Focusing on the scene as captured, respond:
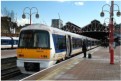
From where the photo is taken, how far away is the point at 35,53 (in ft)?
69.1

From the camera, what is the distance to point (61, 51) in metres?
25.3

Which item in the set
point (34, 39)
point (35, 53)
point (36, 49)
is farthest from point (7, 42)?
point (35, 53)

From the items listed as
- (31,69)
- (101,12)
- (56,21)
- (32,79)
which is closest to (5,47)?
(56,21)

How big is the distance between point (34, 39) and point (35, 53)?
3.60ft

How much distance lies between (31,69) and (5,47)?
48.7 meters

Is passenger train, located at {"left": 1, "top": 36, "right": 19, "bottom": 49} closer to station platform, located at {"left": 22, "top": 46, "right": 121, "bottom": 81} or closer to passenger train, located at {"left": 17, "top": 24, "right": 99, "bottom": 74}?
passenger train, located at {"left": 17, "top": 24, "right": 99, "bottom": 74}

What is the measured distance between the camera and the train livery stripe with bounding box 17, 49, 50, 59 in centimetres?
2091

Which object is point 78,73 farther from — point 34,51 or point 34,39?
point 34,39

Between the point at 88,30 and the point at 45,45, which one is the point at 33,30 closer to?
the point at 45,45

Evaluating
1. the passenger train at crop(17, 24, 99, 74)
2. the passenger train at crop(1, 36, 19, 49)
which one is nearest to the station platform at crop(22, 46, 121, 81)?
the passenger train at crop(17, 24, 99, 74)

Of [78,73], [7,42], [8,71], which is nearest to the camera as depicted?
[78,73]

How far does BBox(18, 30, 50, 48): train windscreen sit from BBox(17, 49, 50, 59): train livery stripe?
1.14 ft

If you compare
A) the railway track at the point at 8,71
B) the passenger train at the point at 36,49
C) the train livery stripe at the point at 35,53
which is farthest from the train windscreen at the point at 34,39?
the railway track at the point at 8,71

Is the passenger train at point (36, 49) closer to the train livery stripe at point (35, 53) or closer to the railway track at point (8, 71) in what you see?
the train livery stripe at point (35, 53)
